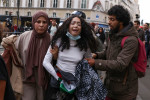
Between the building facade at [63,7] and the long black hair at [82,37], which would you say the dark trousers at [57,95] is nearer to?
the long black hair at [82,37]

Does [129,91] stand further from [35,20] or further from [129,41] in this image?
[35,20]

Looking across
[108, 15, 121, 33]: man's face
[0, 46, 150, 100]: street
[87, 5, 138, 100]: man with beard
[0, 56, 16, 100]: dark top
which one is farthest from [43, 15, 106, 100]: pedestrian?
[0, 46, 150, 100]: street

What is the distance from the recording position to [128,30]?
9.45 ft

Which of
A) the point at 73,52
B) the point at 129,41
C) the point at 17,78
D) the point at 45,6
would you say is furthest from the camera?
the point at 45,6

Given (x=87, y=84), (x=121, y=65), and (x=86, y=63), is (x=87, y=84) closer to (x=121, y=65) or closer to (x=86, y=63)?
(x=86, y=63)

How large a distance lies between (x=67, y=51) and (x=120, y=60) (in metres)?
0.66

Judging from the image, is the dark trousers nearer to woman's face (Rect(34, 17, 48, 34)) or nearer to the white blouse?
the white blouse

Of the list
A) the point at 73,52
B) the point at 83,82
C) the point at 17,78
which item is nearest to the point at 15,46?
the point at 17,78

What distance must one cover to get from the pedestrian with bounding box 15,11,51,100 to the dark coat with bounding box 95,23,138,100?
88cm

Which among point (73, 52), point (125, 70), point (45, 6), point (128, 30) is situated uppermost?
point (45, 6)

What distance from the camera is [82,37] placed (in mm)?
3072

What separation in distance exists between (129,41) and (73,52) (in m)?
0.70

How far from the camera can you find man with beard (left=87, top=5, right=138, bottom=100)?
278 cm

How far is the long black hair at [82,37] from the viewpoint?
2967mm
